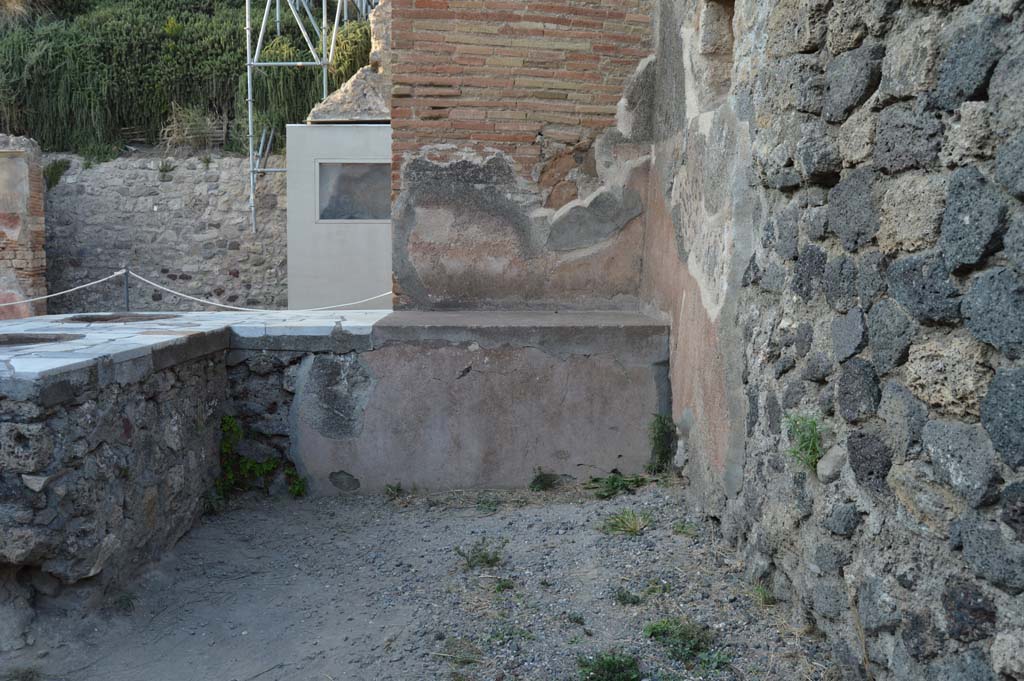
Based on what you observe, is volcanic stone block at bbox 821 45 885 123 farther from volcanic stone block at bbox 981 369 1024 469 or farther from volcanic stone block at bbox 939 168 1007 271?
volcanic stone block at bbox 981 369 1024 469

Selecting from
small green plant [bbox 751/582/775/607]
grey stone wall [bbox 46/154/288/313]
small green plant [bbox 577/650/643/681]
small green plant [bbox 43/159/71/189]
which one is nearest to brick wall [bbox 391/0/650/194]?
small green plant [bbox 751/582/775/607]

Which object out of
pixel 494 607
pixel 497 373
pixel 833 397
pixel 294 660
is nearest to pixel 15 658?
pixel 294 660

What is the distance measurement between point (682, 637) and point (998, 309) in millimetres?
1494

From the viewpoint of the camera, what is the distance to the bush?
12.2m

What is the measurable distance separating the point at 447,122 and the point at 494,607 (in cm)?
298

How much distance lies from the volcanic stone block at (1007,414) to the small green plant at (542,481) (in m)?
2.85

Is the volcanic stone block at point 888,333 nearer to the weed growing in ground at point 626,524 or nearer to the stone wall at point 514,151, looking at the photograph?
the weed growing in ground at point 626,524

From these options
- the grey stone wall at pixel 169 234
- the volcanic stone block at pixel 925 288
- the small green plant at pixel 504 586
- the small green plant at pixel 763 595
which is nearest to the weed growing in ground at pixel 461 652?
the small green plant at pixel 504 586

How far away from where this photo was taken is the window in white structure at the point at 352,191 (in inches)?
370

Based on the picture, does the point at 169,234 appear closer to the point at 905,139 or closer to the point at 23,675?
the point at 23,675

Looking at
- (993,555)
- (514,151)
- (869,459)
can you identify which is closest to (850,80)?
(869,459)

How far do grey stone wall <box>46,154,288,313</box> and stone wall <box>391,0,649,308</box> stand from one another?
21.7 ft

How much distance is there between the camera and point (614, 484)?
4238 millimetres

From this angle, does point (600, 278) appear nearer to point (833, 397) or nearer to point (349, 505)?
point (349, 505)
